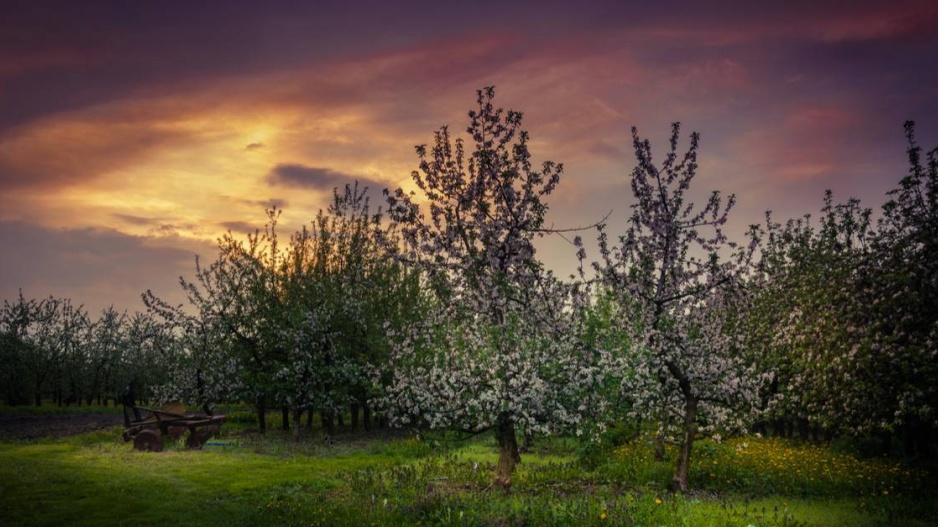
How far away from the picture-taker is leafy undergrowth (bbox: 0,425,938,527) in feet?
47.4

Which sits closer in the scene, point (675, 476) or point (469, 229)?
point (675, 476)

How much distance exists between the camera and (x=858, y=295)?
21328 mm

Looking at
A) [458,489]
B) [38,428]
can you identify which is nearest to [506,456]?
[458,489]

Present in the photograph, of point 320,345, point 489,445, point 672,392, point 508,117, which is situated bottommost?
point 489,445

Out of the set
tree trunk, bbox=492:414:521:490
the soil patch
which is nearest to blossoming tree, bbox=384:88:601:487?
tree trunk, bbox=492:414:521:490

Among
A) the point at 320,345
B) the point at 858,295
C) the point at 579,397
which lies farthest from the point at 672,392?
the point at 320,345

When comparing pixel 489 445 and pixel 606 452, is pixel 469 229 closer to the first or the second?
pixel 606 452

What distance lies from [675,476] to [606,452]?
6361 mm

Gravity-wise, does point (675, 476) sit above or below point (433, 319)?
below

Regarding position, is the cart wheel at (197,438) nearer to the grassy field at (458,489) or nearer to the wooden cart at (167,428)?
the wooden cart at (167,428)

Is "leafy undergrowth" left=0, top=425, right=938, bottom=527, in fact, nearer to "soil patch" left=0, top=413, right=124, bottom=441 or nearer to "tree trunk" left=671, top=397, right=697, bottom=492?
"tree trunk" left=671, top=397, right=697, bottom=492

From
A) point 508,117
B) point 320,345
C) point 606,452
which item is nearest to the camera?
point 508,117

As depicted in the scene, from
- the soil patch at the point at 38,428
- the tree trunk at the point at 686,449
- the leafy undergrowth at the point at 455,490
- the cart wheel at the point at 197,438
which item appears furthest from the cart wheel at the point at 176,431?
the tree trunk at the point at 686,449

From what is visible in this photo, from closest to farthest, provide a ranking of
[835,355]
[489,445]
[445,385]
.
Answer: [445,385], [835,355], [489,445]
